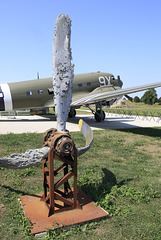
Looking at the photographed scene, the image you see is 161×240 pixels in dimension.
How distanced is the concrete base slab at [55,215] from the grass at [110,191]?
0.12 metres

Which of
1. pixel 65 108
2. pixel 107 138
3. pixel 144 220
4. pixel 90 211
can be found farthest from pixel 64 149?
pixel 107 138

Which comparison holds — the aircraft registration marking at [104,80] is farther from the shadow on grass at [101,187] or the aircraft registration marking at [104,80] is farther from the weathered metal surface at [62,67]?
the weathered metal surface at [62,67]

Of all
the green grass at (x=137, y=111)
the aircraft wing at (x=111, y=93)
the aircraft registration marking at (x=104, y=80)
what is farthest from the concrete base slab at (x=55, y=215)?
the green grass at (x=137, y=111)

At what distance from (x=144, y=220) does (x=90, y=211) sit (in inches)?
41.3

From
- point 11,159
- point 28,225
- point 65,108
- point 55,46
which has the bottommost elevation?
point 28,225

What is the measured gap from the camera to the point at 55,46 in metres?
3.77

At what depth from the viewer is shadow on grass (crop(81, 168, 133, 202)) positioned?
188 inches

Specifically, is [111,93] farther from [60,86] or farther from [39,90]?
[60,86]

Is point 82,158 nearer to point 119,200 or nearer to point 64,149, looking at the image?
point 119,200

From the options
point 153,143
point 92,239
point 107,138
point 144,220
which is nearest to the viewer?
point 92,239

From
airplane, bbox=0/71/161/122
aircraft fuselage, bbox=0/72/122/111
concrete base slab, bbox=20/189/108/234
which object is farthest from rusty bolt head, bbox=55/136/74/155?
aircraft fuselage, bbox=0/72/122/111

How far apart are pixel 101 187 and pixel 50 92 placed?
13621mm

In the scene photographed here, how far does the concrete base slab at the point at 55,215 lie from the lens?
3619mm

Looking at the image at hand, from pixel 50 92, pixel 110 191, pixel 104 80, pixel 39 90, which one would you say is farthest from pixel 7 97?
pixel 110 191
